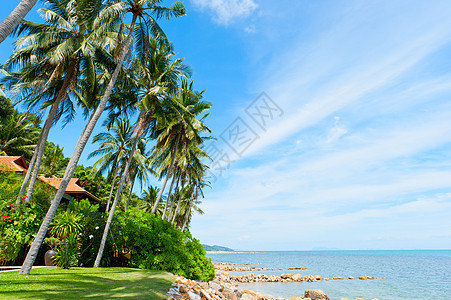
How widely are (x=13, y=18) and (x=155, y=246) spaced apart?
10.0 metres

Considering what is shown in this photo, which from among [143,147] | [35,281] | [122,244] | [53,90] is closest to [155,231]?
[122,244]

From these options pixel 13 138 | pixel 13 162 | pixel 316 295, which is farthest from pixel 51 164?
pixel 316 295

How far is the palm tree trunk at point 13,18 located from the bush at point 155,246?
9091 millimetres

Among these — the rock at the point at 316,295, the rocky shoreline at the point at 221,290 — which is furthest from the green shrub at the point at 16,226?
the rock at the point at 316,295

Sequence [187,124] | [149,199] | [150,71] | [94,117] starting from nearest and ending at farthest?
[94,117], [150,71], [187,124], [149,199]

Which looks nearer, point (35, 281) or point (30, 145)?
point (35, 281)

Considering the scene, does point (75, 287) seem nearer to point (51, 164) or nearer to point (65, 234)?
point (65, 234)

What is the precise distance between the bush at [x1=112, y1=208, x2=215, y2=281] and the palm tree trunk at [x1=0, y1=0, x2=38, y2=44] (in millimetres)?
9091

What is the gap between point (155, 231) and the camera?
12938 mm

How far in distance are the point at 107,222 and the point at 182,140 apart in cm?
922

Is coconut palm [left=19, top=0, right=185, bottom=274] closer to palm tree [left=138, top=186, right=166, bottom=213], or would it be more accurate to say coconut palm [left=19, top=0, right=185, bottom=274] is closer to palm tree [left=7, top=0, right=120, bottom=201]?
palm tree [left=7, top=0, right=120, bottom=201]

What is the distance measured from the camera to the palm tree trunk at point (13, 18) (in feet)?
19.6

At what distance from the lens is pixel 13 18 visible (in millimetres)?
6172

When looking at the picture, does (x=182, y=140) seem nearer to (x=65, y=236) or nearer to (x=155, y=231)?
(x=155, y=231)
